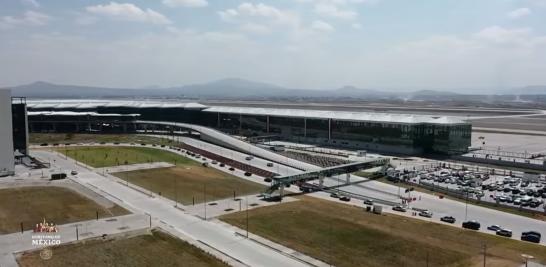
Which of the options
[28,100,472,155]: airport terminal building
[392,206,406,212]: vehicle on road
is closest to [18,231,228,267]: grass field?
[392,206,406,212]: vehicle on road

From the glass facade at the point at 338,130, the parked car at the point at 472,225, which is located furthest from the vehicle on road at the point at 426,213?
the glass facade at the point at 338,130

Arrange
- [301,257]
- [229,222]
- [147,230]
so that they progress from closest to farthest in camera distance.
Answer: [301,257] → [147,230] → [229,222]

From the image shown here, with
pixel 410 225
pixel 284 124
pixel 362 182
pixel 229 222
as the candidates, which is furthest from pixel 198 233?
pixel 284 124

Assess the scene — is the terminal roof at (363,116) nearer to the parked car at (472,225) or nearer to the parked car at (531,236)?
the parked car at (472,225)

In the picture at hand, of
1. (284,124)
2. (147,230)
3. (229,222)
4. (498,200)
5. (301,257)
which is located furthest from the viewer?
(284,124)

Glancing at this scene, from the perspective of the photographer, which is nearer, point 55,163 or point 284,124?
point 55,163

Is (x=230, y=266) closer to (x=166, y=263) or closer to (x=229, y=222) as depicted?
(x=166, y=263)

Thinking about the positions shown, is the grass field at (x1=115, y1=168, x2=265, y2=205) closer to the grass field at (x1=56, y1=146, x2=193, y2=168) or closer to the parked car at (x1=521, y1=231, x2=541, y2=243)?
the grass field at (x1=56, y1=146, x2=193, y2=168)

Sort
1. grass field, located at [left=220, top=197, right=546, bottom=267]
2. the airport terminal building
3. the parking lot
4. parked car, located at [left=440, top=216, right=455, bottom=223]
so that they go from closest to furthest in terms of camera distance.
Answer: grass field, located at [left=220, top=197, right=546, bottom=267] < parked car, located at [left=440, top=216, right=455, bottom=223] < the parking lot < the airport terminal building

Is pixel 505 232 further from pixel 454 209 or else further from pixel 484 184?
pixel 484 184
